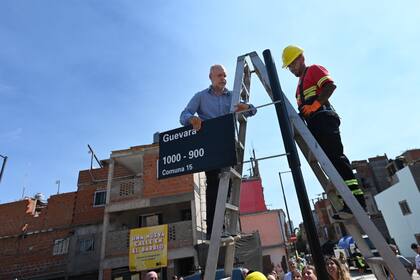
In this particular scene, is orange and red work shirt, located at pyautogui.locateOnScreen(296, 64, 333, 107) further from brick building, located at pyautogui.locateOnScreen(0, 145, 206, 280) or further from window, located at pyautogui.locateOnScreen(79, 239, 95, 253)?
window, located at pyautogui.locateOnScreen(79, 239, 95, 253)

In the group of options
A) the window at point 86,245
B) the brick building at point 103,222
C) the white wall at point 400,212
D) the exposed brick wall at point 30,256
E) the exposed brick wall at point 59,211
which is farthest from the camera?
the white wall at point 400,212

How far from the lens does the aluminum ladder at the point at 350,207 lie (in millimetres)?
1886

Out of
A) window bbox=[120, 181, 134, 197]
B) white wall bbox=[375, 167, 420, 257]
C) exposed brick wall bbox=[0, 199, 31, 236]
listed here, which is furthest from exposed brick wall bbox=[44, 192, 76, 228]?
white wall bbox=[375, 167, 420, 257]

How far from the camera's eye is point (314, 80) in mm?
2777

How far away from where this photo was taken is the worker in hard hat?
2.51 meters

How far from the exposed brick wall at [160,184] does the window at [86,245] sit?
202 inches

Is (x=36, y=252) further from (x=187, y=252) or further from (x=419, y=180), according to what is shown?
(x=419, y=180)

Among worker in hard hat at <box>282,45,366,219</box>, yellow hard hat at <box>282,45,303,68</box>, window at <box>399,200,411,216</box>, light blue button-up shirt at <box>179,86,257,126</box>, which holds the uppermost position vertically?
window at <box>399,200,411,216</box>

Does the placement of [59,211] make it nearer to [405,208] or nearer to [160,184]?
[160,184]

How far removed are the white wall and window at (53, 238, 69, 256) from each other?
25838mm

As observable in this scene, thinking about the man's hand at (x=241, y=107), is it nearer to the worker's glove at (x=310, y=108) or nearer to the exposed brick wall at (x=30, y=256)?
the worker's glove at (x=310, y=108)

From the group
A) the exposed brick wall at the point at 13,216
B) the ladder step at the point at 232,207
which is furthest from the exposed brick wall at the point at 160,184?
the ladder step at the point at 232,207

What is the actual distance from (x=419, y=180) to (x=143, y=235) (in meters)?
20.9

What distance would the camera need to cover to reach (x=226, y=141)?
2801 millimetres
